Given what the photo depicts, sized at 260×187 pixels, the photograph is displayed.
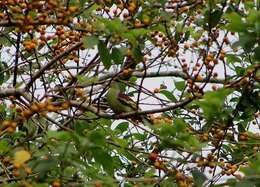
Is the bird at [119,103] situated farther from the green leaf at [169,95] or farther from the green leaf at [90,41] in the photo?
the green leaf at [90,41]

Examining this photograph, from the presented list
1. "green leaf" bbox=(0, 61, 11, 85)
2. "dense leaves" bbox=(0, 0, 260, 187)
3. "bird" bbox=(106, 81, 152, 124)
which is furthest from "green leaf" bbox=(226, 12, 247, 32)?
"green leaf" bbox=(0, 61, 11, 85)

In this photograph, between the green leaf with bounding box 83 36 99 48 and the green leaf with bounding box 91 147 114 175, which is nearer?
the green leaf with bounding box 91 147 114 175

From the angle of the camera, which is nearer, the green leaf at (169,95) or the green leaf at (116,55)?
the green leaf at (116,55)

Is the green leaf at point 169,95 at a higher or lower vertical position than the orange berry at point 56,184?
higher

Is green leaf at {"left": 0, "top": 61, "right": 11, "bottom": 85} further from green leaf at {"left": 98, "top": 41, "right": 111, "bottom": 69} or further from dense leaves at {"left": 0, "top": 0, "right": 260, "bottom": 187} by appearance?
green leaf at {"left": 98, "top": 41, "right": 111, "bottom": 69}

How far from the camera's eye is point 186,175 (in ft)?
9.22

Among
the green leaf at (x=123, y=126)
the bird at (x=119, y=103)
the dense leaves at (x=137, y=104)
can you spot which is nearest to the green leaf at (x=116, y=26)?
the dense leaves at (x=137, y=104)

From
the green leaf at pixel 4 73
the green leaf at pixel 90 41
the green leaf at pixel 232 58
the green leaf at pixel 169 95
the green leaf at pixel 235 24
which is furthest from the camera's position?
the green leaf at pixel 4 73

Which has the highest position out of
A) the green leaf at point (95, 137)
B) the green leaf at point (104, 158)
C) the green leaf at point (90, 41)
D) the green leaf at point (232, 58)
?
the green leaf at point (90, 41)

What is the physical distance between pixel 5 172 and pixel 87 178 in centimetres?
45

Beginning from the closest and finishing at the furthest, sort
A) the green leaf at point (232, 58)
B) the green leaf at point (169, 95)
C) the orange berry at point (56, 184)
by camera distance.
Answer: the orange berry at point (56, 184) < the green leaf at point (169, 95) < the green leaf at point (232, 58)

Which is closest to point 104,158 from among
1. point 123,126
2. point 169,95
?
point 169,95

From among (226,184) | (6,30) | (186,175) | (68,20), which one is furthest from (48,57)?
(226,184)

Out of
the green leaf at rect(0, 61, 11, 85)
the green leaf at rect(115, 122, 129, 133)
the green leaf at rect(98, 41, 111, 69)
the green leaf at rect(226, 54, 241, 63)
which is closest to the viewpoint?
the green leaf at rect(98, 41, 111, 69)
